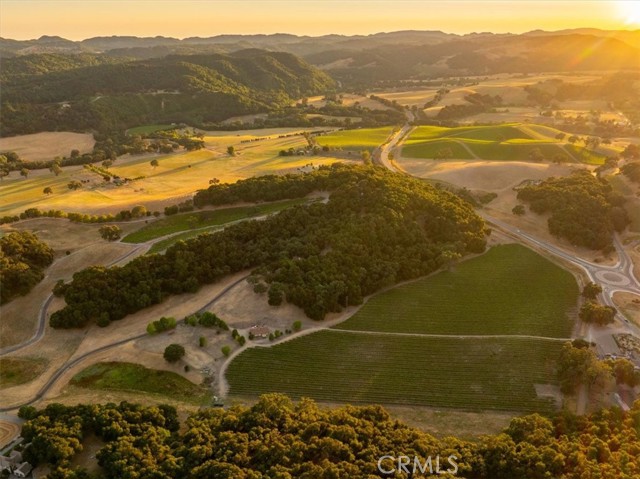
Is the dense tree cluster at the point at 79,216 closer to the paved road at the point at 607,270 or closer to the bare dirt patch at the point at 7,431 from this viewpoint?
the bare dirt patch at the point at 7,431

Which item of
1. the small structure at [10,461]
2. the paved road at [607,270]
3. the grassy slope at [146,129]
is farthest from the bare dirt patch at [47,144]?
the paved road at [607,270]

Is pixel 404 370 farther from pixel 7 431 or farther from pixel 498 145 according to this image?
pixel 498 145

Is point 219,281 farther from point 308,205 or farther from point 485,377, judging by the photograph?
point 485,377

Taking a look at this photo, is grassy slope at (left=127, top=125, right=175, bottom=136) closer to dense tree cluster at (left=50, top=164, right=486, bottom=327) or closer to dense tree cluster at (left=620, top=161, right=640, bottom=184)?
dense tree cluster at (left=50, top=164, right=486, bottom=327)

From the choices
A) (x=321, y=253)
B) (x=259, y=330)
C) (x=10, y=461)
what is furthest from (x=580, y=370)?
(x=10, y=461)

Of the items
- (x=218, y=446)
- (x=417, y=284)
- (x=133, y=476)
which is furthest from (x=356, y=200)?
(x=133, y=476)

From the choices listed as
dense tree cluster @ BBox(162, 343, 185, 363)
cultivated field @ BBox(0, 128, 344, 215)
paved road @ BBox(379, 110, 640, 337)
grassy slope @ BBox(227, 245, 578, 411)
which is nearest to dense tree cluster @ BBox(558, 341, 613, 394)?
grassy slope @ BBox(227, 245, 578, 411)
